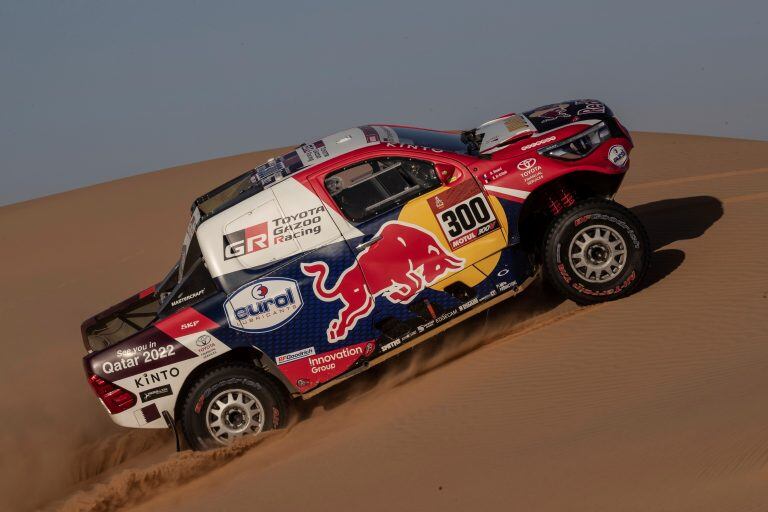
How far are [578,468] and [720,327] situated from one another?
258 cm

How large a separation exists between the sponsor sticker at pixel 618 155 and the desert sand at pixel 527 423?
123 centimetres

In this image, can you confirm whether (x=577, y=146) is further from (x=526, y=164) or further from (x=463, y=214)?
(x=463, y=214)

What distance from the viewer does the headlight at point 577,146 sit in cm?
891

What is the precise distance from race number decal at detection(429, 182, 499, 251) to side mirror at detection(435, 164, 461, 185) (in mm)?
85

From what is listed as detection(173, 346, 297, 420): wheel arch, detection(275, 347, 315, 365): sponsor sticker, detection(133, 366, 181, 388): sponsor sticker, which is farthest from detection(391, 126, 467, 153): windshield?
detection(133, 366, 181, 388): sponsor sticker

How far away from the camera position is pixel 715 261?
396 inches

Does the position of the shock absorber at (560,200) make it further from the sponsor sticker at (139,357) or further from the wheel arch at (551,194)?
the sponsor sticker at (139,357)

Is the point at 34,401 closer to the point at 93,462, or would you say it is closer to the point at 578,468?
the point at 93,462

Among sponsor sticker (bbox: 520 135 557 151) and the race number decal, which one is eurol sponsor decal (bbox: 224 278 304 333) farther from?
sponsor sticker (bbox: 520 135 557 151)

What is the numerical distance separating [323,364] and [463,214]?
67.7 inches

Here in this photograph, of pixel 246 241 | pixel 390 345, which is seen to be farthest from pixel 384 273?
pixel 246 241

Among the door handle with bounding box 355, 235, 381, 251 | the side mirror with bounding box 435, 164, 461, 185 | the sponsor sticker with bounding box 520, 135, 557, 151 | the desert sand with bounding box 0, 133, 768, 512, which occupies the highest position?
the side mirror with bounding box 435, 164, 461, 185

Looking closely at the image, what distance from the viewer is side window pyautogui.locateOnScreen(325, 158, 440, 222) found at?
866 centimetres

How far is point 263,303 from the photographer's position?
28.0 feet
